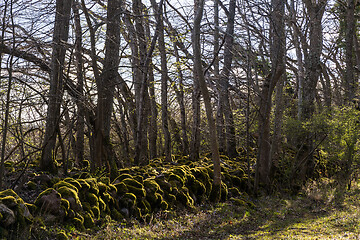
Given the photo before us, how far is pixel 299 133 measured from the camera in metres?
12.4

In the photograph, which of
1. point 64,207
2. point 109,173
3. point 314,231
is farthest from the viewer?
point 109,173

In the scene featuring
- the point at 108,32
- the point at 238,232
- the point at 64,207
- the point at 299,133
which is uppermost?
the point at 108,32

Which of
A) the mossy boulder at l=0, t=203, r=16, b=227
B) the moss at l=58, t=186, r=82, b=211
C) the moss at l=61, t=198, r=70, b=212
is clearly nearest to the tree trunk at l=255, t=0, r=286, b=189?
the moss at l=58, t=186, r=82, b=211

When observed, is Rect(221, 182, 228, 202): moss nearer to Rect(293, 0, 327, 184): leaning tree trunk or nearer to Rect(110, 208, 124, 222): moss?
Rect(293, 0, 327, 184): leaning tree trunk

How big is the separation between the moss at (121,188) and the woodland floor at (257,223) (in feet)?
2.64

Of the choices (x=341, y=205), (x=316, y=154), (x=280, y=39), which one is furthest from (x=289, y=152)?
(x=280, y=39)

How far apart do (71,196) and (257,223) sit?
13.7 ft

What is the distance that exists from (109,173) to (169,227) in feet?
6.86

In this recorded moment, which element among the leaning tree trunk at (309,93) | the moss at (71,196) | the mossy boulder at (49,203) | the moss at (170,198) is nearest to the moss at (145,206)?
the moss at (170,198)

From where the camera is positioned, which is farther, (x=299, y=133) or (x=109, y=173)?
(x=299, y=133)

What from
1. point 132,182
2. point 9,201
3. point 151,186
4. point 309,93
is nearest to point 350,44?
point 309,93

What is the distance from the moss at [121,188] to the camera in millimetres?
7516

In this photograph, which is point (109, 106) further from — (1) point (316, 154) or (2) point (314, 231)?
(1) point (316, 154)

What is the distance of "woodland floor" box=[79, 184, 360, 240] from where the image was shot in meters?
6.51
